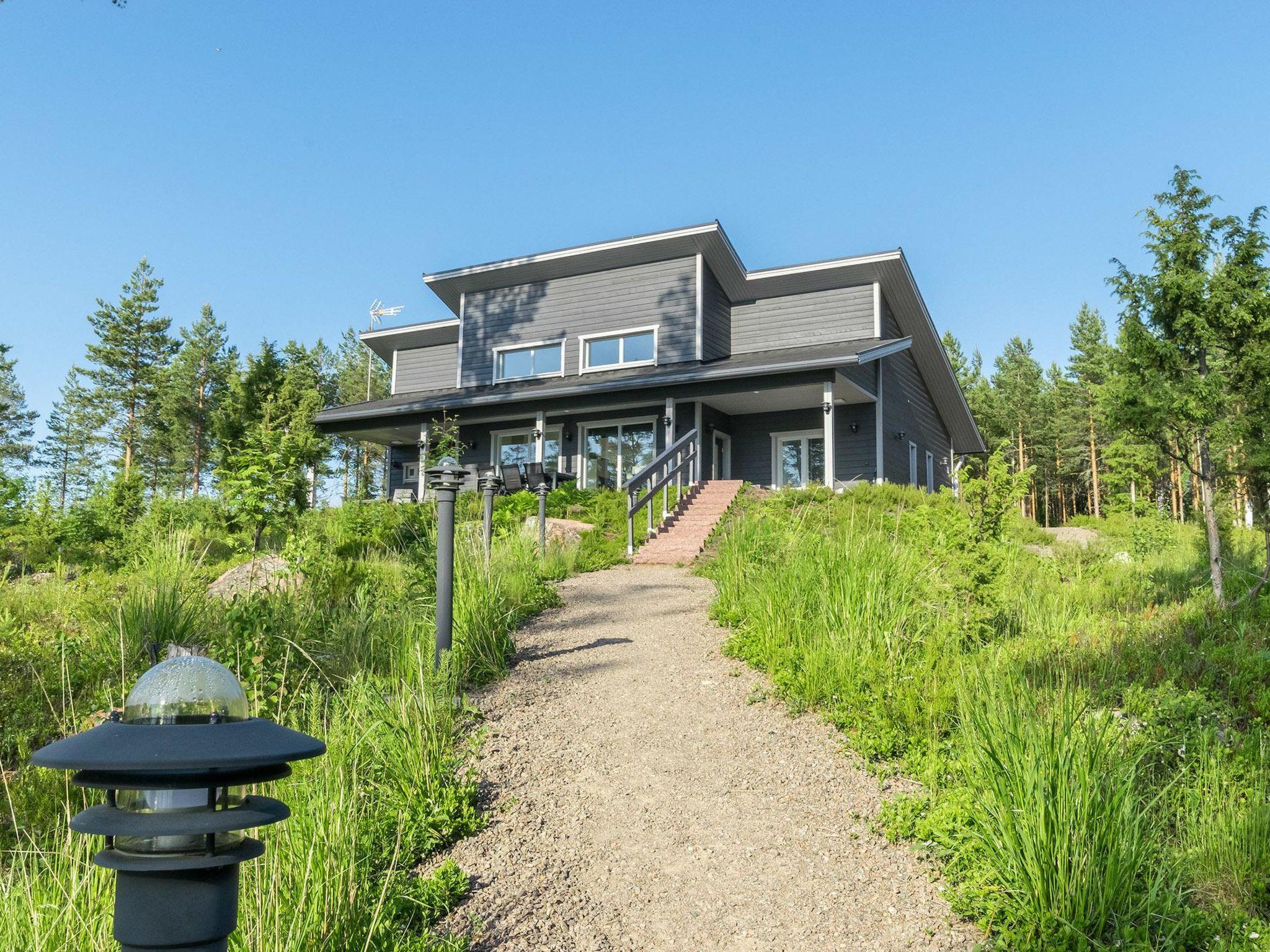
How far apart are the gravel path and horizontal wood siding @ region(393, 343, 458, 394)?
1858 cm

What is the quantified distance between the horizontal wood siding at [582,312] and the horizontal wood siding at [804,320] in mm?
1751

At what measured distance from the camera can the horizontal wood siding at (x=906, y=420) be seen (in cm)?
1950

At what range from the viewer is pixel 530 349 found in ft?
68.5

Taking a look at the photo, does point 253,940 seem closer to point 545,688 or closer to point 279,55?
point 545,688

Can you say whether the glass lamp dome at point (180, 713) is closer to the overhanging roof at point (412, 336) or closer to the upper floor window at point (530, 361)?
the upper floor window at point (530, 361)

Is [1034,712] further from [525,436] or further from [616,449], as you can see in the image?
[525,436]

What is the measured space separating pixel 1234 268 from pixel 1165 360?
1006mm

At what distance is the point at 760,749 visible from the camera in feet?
15.6

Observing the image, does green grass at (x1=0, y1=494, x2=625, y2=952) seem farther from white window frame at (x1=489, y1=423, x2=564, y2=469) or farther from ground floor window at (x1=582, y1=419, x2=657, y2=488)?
white window frame at (x1=489, y1=423, x2=564, y2=469)

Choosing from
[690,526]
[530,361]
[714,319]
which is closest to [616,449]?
[530,361]

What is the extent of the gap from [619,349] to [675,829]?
16.6m

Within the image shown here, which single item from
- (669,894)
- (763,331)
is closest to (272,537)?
(763,331)

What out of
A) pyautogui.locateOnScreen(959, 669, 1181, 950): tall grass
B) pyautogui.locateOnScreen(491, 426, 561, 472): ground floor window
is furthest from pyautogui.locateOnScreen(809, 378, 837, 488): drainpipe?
pyautogui.locateOnScreen(959, 669, 1181, 950): tall grass

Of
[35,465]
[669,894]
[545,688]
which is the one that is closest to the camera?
[669,894]
